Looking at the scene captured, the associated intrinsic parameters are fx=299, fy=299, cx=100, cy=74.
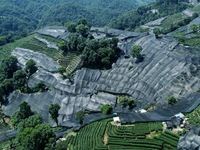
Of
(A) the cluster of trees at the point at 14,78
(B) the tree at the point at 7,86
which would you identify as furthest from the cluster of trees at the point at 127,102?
(B) the tree at the point at 7,86

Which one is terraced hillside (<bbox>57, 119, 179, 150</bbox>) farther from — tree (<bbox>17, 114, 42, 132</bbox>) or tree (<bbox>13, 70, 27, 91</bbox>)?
tree (<bbox>13, 70, 27, 91</bbox>)

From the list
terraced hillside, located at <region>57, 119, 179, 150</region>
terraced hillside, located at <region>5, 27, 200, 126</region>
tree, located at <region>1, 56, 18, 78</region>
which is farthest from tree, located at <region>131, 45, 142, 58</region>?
tree, located at <region>1, 56, 18, 78</region>

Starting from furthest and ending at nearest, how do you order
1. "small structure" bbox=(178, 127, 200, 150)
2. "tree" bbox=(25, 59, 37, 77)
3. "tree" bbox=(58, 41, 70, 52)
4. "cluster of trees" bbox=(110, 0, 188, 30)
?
"cluster of trees" bbox=(110, 0, 188, 30)
"tree" bbox=(58, 41, 70, 52)
"tree" bbox=(25, 59, 37, 77)
"small structure" bbox=(178, 127, 200, 150)

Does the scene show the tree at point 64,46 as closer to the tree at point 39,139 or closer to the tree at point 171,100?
the tree at point 171,100

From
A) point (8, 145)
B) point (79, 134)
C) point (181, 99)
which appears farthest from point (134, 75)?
point (8, 145)

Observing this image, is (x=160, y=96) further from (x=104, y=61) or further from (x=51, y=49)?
(x=51, y=49)
